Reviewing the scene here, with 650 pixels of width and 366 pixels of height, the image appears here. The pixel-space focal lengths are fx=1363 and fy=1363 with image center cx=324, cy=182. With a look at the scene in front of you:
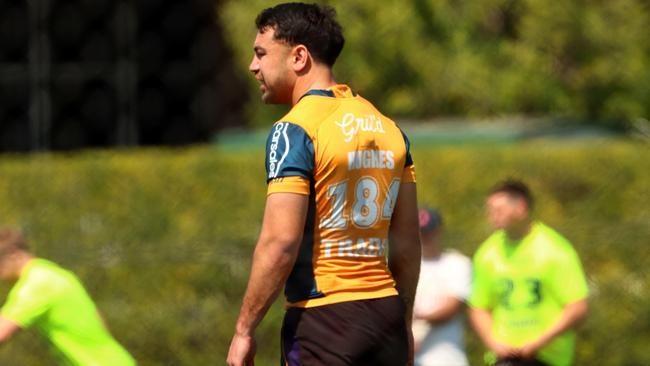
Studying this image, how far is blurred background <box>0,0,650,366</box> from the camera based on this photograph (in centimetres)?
1072

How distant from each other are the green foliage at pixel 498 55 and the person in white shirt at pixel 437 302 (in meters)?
5.71

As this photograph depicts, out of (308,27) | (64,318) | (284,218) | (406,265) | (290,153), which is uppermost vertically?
(308,27)

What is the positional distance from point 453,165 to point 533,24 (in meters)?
1.62

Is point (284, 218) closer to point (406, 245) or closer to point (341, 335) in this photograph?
point (341, 335)

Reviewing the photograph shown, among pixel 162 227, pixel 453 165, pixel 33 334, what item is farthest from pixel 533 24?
pixel 33 334

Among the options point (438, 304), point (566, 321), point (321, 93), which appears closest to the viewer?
point (321, 93)

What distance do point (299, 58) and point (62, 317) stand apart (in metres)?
2.53

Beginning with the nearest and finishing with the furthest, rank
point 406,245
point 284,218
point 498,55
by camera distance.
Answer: point 284,218
point 406,245
point 498,55

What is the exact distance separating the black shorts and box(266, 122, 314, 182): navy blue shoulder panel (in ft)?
1.57

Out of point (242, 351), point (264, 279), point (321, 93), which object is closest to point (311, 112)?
point (321, 93)

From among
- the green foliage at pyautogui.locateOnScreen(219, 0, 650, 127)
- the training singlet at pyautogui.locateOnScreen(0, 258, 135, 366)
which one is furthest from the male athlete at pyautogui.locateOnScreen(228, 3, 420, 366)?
the green foliage at pyautogui.locateOnScreen(219, 0, 650, 127)

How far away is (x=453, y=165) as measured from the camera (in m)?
12.8

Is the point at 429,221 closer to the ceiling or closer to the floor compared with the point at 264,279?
closer to the floor

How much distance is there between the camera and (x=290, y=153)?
4480mm
